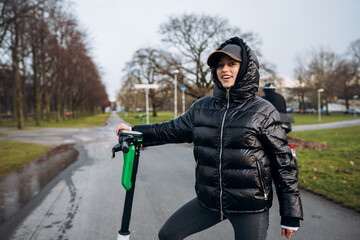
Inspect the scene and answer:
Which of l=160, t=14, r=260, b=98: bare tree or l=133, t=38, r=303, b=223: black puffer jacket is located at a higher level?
l=160, t=14, r=260, b=98: bare tree

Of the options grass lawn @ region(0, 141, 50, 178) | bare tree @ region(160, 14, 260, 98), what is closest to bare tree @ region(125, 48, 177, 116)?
bare tree @ region(160, 14, 260, 98)

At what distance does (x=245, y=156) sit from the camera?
1.99 meters

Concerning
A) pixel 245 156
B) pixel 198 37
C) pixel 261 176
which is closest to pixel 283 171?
pixel 261 176

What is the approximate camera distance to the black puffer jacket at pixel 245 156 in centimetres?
197

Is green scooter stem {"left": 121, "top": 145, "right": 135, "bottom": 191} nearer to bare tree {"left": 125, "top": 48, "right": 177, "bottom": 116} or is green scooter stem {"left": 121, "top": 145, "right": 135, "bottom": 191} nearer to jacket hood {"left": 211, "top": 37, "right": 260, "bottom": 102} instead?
jacket hood {"left": 211, "top": 37, "right": 260, "bottom": 102}

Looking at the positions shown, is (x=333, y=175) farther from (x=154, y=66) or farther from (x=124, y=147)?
(x=154, y=66)

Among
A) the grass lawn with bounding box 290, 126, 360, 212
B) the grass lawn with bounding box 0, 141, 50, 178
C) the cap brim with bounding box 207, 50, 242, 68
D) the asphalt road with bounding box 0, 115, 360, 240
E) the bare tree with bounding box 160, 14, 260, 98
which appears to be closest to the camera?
the cap brim with bounding box 207, 50, 242, 68

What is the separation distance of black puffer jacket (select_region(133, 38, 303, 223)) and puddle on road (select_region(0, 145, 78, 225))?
3604mm

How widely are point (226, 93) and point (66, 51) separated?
1228 inches

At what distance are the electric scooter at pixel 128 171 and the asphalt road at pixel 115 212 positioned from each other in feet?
5.73

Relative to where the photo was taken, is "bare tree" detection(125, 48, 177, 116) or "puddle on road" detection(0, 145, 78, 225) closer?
"puddle on road" detection(0, 145, 78, 225)

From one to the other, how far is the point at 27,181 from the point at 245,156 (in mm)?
6142

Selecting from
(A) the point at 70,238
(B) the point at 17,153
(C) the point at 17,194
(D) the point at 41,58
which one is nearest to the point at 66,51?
(D) the point at 41,58

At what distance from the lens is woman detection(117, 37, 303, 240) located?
6.47ft
